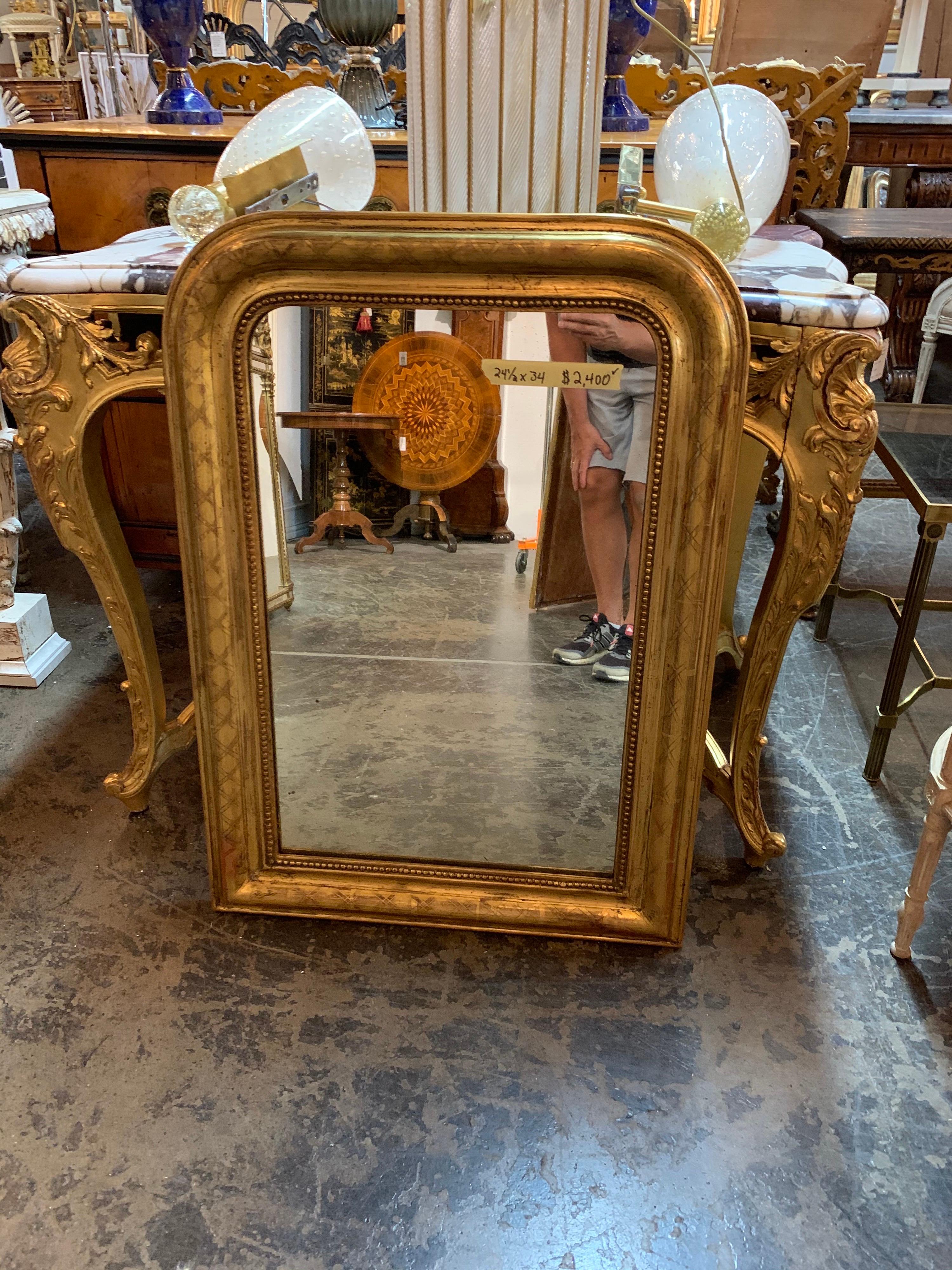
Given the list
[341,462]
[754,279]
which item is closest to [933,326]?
[754,279]

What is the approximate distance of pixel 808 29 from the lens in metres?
3.54

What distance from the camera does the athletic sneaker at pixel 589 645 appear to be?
1.43 meters

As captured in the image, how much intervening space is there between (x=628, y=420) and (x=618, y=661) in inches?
14.2

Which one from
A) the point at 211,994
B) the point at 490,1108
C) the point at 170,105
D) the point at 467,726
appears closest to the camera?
the point at 490,1108

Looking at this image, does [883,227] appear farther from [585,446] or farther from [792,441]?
[585,446]

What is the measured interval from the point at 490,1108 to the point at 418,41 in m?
1.48

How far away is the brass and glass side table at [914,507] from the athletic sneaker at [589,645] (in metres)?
0.53

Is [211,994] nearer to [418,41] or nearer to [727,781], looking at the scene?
[727,781]

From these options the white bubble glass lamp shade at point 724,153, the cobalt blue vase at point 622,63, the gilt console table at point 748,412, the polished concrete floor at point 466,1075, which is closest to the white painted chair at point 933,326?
the cobalt blue vase at point 622,63

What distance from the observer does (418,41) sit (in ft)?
4.24

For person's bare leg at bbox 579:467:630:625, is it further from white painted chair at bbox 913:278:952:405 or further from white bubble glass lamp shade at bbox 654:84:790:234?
white painted chair at bbox 913:278:952:405

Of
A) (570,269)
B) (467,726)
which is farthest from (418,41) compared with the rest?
(467,726)

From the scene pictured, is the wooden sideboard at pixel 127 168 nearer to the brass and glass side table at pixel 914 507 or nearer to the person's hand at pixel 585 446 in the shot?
the brass and glass side table at pixel 914 507

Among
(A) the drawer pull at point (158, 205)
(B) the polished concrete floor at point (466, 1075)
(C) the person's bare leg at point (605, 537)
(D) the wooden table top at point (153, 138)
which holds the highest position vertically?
(D) the wooden table top at point (153, 138)
